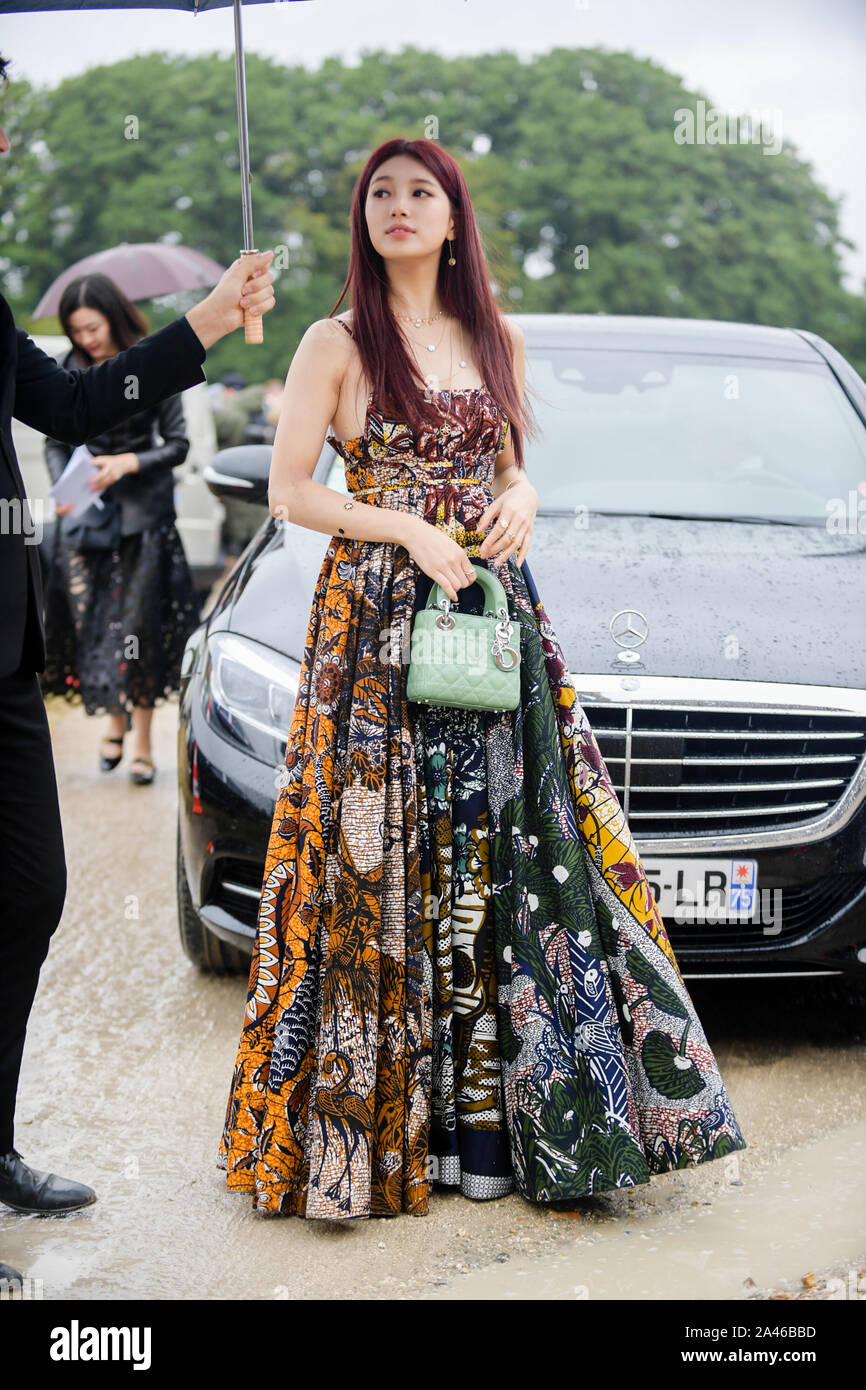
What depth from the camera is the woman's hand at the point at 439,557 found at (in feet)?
8.87

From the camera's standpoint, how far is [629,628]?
337cm

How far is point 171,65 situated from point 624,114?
11.3 metres

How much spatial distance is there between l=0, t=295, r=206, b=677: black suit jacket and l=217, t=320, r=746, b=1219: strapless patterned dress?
376mm

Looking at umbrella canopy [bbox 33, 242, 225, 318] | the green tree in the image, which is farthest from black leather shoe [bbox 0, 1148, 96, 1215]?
the green tree

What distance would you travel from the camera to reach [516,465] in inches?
119

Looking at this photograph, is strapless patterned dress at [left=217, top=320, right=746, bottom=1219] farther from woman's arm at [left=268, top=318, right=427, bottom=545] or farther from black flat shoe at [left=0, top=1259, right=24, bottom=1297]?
black flat shoe at [left=0, top=1259, right=24, bottom=1297]

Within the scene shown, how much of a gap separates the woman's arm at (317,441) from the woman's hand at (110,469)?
3.35 meters

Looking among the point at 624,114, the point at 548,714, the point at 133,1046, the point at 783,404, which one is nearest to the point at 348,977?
the point at 548,714

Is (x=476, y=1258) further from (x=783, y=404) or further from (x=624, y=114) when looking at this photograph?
(x=624, y=114)

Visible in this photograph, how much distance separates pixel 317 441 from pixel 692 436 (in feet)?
→ 5.81

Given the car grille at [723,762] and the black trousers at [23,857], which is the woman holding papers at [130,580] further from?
the black trousers at [23,857]

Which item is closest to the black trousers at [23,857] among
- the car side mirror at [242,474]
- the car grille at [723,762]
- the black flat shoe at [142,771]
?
the car grille at [723,762]

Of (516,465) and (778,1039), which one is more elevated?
(516,465)

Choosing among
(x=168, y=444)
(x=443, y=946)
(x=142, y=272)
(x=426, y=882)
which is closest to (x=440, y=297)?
(x=426, y=882)
